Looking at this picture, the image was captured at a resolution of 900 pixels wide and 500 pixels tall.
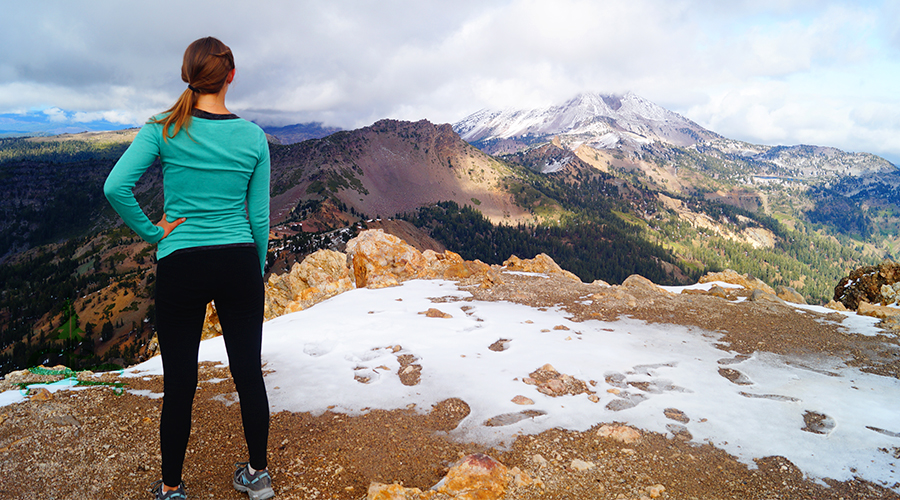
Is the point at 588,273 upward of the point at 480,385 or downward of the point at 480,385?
downward

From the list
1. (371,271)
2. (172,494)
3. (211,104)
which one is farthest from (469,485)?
(371,271)

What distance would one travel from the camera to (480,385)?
5750mm

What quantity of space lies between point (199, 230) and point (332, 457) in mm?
2533

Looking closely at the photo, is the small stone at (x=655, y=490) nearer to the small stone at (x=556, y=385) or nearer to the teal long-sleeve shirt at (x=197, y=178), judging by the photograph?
the small stone at (x=556, y=385)

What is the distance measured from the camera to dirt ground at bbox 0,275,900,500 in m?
3.40

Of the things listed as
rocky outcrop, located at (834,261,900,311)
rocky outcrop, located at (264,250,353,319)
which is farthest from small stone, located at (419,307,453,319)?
rocky outcrop, located at (834,261,900,311)

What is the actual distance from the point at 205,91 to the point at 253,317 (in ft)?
5.54

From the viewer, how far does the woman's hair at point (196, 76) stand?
2.73 metres

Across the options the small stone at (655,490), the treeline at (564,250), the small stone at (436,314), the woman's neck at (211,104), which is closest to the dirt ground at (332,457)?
the small stone at (655,490)

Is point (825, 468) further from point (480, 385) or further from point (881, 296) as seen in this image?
point (881, 296)

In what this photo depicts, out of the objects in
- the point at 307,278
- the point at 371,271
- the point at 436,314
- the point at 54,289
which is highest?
the point at 436,314

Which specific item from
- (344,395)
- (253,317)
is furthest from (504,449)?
(253,317)

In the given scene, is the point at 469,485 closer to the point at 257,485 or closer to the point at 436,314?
the point at 257,485

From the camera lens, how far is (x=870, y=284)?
13406 millimetres
